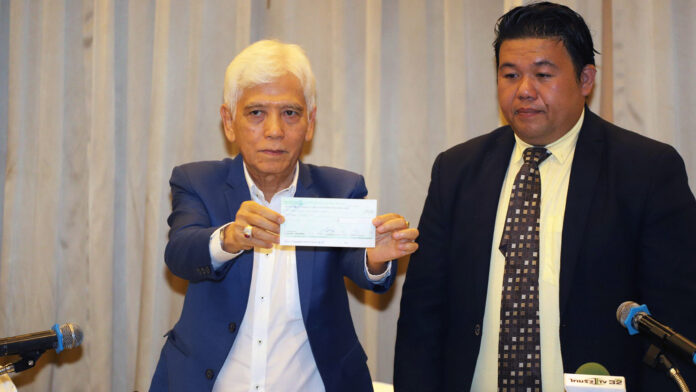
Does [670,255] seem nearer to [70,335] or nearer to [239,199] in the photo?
[239,199]

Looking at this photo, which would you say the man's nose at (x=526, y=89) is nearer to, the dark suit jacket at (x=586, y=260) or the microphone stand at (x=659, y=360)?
the dark suit jacket at (x=586, y=260)

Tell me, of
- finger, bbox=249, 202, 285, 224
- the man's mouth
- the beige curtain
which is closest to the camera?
finger, bbox=249, 202, 285, 224

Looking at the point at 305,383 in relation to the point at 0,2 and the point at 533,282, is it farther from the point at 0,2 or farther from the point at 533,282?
the point at 0,2

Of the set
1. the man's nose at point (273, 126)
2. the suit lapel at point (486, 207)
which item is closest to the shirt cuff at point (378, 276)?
the suit lapel at point (486, 207)

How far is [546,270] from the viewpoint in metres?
2.22

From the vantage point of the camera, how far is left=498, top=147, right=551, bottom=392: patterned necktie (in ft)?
7.09

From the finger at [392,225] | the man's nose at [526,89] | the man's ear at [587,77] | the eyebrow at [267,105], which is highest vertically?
the man's ear at [587,77]

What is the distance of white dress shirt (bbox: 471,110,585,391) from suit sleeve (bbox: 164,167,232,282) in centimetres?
98

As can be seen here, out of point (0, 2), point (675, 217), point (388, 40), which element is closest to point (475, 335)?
point (675, 217)

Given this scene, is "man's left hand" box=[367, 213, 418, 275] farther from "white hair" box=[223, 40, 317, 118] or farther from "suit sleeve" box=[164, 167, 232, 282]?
"white hair" box=[223, 40, 317, 118]

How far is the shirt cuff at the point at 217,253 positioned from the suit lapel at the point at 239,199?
11 cm

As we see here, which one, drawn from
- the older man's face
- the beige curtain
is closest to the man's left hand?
the older man's face

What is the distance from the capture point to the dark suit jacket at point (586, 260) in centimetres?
210

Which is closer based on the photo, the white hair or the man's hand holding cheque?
the man's hand holding cheque
